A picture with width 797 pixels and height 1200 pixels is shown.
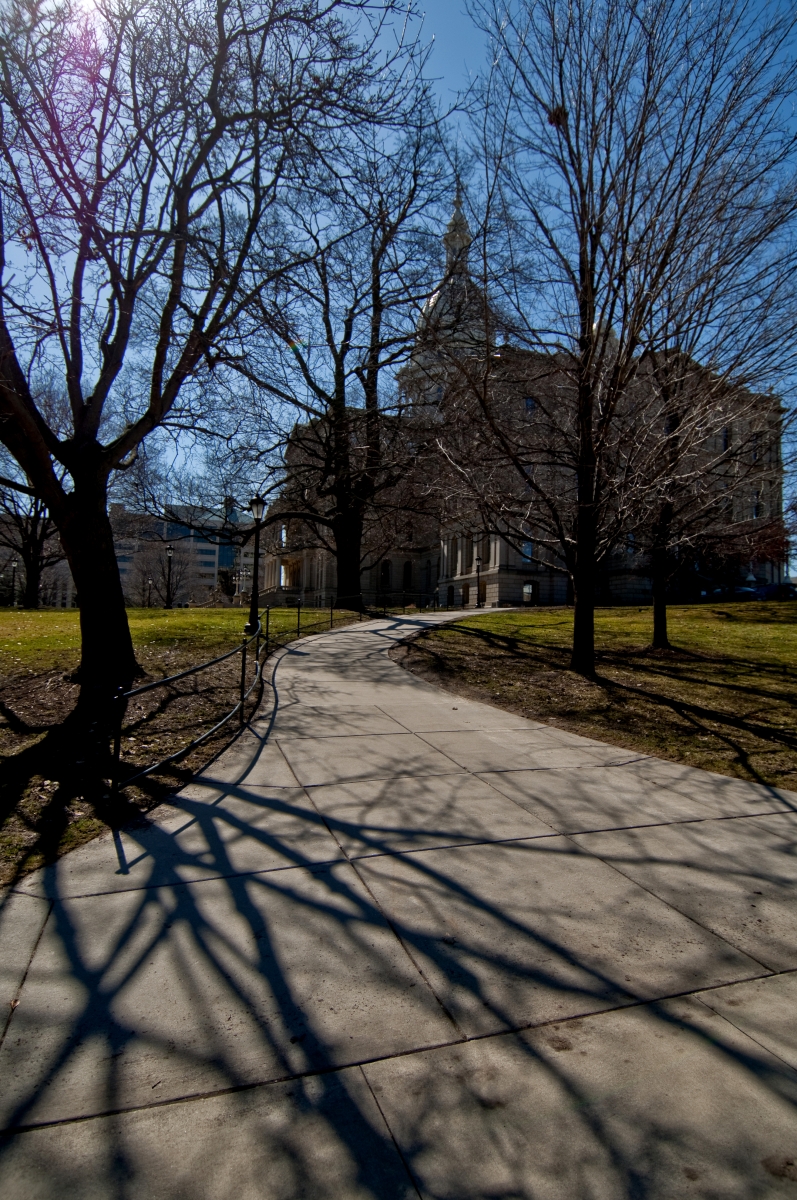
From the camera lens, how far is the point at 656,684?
37.7ft

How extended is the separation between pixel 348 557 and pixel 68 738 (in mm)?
21061

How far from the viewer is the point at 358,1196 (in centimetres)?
213

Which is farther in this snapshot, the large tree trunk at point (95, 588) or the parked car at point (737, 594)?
the parked car at point (737, 594)

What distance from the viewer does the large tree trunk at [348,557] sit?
27.4m

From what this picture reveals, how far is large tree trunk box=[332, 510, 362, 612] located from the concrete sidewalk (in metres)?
22.0

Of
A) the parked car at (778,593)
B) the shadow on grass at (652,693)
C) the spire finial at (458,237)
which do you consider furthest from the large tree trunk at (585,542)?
the parked car at (778,593)

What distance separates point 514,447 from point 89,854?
9.11 m

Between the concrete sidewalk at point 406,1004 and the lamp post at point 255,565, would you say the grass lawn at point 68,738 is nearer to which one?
the concrete sidewalk at point 406,1004

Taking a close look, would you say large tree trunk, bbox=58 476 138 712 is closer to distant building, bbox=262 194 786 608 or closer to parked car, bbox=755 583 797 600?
distant building, bbox=262 194 786 608

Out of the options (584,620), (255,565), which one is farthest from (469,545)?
(584,620)

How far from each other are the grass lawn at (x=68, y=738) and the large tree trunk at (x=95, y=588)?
0.44 meters

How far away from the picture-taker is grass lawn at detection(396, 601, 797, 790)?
26.0 feet

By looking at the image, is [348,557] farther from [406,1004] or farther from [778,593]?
[778,593]

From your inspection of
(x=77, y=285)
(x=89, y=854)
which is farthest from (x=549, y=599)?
(x=89, y=854)
